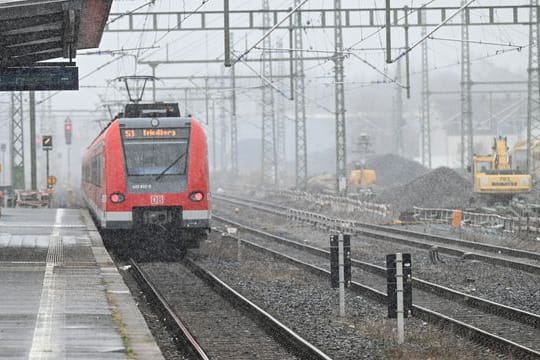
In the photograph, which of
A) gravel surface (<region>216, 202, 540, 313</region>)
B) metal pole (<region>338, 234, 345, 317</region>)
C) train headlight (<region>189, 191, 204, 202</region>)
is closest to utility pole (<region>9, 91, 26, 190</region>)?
gravel surface (<region>216, 202, 540, 313</region>)

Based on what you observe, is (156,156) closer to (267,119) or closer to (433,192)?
(433,192)

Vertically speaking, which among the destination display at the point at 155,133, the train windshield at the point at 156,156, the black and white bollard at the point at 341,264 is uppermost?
the destination display at the point at 155,133

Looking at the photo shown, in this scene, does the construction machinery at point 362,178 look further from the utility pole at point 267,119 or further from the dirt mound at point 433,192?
the dirt mound at point 433,192

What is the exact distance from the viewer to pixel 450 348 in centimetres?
1162

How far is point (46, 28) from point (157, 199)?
4.59 metres

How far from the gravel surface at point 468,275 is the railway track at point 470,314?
21.9 inches

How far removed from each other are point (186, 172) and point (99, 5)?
5.60 meters

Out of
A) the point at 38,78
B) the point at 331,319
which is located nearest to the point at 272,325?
the point at 331,319

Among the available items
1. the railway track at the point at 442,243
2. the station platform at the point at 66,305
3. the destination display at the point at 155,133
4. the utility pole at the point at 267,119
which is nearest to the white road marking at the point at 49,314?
the station platform at the point at 66,305

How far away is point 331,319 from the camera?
1423cm

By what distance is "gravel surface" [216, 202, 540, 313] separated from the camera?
660 inches

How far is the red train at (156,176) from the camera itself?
22.7 m

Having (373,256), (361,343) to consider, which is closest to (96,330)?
(361,343)

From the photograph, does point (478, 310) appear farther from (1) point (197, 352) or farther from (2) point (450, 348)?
(1) point (197, 352)
